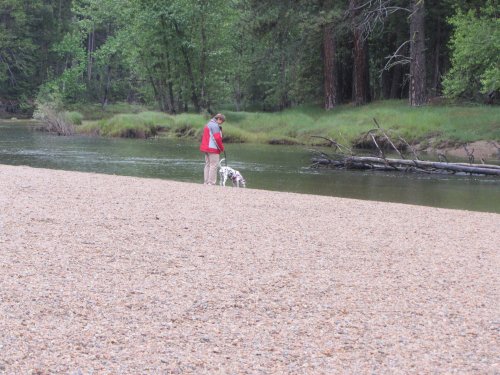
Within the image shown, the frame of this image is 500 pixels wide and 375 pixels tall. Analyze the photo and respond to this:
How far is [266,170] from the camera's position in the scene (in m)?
22.4

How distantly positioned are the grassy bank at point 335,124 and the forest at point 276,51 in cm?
139

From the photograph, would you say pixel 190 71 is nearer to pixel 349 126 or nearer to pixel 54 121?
pixel 54 121

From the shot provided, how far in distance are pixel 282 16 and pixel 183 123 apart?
309 inches

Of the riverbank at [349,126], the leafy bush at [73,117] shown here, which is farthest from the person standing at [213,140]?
the leafy bush at [73,117]

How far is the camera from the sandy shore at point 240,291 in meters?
5.28

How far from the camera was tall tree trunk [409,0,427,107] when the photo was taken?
32125 millimetres

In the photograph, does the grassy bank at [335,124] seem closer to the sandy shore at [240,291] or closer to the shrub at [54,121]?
the shrub at [54,121]

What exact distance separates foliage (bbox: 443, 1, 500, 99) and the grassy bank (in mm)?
1668

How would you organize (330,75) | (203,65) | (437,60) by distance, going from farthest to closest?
(203,65) < (437,60) < (330,75)

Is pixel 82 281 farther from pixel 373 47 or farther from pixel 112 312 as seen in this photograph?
pixel 373 47

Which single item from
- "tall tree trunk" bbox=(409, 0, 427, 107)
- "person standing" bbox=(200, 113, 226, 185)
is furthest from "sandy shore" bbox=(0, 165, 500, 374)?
"tall tree trunk" bbox=(409, 0, 427, 107)

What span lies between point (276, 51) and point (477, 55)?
23.7 meters

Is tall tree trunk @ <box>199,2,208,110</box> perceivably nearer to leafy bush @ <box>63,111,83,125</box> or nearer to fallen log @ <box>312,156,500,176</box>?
leafy bush @ <box>63,111,83,125</box>

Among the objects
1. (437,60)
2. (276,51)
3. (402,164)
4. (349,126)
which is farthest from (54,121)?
(402,164)
